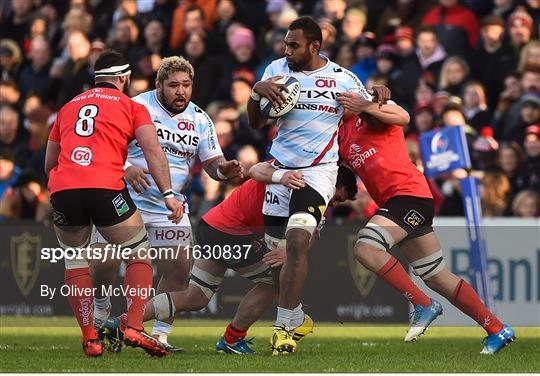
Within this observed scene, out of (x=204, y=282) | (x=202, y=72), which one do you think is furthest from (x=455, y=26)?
(x=204, y=282)

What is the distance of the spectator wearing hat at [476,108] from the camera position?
63.9 feet

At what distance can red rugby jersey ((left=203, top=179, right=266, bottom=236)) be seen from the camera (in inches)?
541

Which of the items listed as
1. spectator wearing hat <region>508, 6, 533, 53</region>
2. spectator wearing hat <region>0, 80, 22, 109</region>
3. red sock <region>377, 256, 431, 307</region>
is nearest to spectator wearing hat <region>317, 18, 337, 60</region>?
spectator wearing hat <region>508, 6, 533, 53</region>

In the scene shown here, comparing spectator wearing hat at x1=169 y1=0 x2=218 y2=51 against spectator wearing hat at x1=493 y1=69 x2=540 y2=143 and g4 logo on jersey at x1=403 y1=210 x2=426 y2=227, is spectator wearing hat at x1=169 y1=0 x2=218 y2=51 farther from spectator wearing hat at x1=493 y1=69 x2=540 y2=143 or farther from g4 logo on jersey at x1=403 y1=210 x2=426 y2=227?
g4 logo on jersey at x1=403 y1=210 x2=426 y2=227

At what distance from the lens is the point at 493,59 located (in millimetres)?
20031

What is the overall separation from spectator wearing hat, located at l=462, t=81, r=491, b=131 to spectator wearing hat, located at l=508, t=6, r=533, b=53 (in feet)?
2.67

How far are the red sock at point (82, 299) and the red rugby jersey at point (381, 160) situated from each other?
2.62 metres

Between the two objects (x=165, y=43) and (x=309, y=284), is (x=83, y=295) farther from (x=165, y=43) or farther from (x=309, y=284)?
(x=165, y=43)

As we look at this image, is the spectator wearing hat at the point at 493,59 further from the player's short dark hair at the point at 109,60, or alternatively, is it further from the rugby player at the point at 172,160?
the player's short dark hair at the point at 109,60

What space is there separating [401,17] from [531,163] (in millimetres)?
3881

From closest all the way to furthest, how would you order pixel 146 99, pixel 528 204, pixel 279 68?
pixel 279 68, pixel 146 99, pixel 528 204

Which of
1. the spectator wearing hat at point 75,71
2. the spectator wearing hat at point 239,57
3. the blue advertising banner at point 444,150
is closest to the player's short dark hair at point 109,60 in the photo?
the blue advertising banner at point 444,150

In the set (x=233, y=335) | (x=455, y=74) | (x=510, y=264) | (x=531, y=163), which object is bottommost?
(x=510, y=264)

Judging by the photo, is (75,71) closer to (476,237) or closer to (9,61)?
(9,61)
